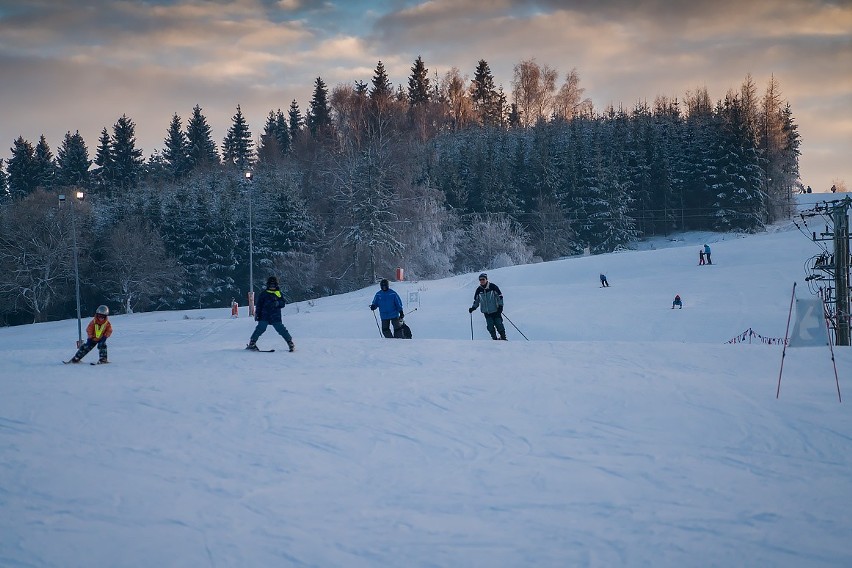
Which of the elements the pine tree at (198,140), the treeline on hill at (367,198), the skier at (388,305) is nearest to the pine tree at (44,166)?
the treeline on hill at (367,198)

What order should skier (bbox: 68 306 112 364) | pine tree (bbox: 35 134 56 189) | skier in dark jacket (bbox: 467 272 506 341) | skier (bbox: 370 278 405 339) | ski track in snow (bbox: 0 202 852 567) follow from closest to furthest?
ski track in snow (bbox: 0 202 852 567) < skier (bbox: 68 306 112 364) < skier in dark jacket (bbox: 467 272 506 341) < skier (bbox: 370 278 405 339) < pine tree (bbox: 35 134 56 189)

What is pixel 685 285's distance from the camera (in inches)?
1533

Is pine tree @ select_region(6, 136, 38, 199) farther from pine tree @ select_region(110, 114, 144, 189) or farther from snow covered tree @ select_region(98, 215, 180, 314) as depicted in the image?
snow covered tree @ select_region(98, 215, 180, 314)

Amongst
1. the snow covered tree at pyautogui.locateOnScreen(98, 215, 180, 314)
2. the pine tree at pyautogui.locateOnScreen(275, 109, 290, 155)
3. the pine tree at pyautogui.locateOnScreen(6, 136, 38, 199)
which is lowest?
the snow covered tree at pyautogui.locateOnScreen(98, 215, 180, 314)

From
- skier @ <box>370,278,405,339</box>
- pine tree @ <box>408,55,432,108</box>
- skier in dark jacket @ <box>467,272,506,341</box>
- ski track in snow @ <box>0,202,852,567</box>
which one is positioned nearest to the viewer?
ski track in snow @ <box>0,202,852,567</box>

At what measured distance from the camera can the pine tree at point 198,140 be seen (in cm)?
8919

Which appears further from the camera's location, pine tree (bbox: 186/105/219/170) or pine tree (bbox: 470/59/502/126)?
pine tree (bbox: 470/59/502/126)

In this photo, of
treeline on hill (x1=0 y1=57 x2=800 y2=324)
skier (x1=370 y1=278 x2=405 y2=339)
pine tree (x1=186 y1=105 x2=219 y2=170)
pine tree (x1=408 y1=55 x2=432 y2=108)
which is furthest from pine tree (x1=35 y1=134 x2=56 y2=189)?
skier (x1=370 y1=278 x2=405 y2=339)

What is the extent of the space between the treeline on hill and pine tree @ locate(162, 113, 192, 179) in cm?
18

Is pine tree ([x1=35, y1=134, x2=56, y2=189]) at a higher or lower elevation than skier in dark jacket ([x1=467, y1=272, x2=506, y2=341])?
higher

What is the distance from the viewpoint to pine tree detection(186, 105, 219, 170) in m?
89.2

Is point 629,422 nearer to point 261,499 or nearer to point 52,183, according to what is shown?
point 261,499

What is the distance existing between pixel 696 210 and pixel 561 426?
71.8 metres

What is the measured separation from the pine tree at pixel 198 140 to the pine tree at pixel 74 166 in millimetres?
12139
